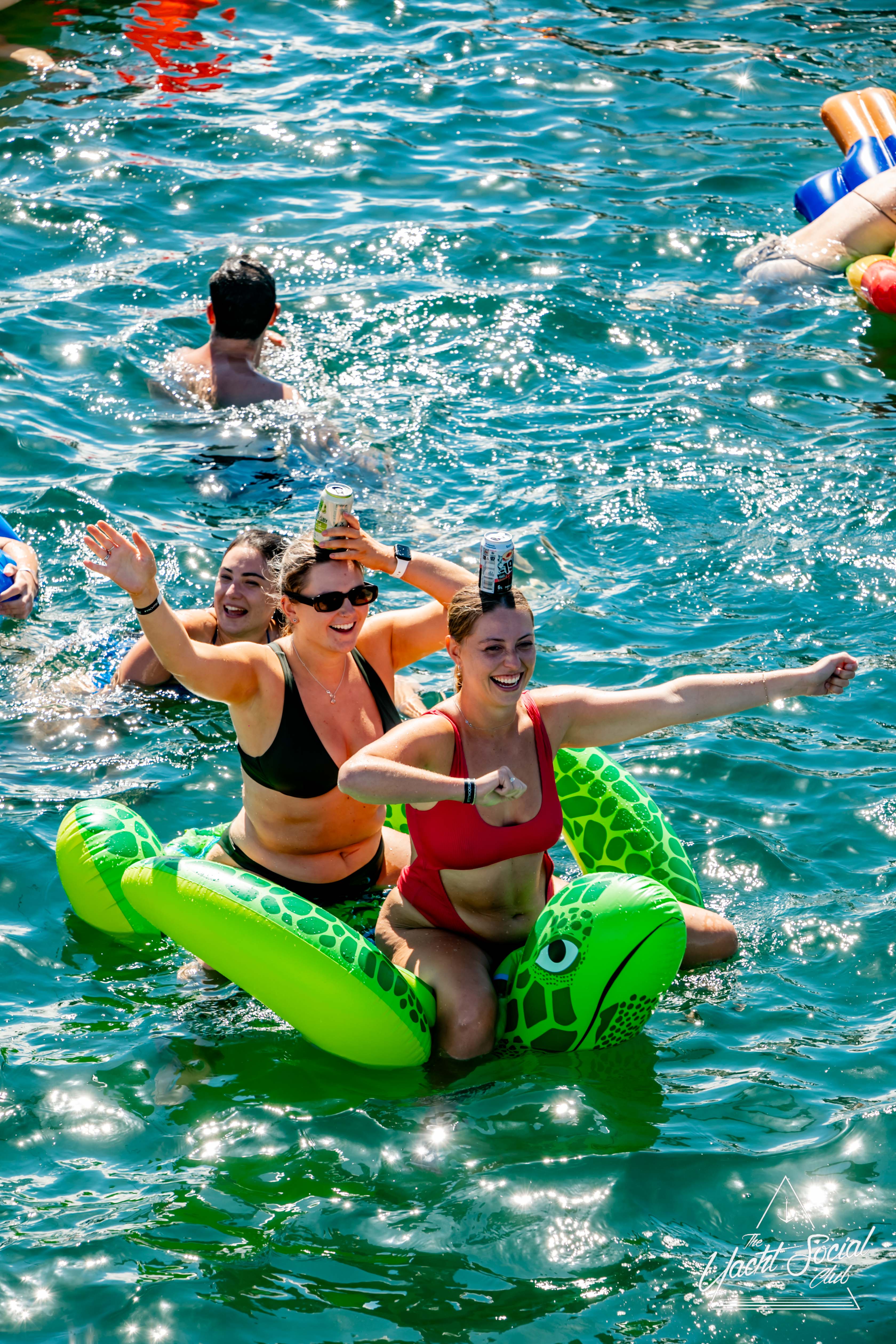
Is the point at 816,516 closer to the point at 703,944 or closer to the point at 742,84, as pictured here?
the point at 703,944

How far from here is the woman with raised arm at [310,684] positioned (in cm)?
509

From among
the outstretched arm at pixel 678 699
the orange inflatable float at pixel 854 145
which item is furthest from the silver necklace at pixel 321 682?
the orange inflatable float at pixel 854 145

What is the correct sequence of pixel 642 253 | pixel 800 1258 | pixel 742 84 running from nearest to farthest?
1. pixel 800 1258
2. pixel 642 253
3. pixel 742 84

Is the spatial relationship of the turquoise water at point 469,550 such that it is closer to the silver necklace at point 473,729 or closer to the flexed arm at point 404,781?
the flexed arm at point 404,781

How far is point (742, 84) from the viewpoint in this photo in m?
14.8

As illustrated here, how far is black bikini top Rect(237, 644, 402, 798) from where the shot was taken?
17.5 feet

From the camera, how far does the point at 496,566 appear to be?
493 cm

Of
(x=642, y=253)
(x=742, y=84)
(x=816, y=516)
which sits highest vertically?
(x=742, y=84)

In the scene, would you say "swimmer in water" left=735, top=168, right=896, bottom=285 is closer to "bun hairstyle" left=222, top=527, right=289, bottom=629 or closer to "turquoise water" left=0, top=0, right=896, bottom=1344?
"turquoise water" left=0, top=0, right=896, bottom=1344

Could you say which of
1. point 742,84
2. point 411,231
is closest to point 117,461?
point 411,231

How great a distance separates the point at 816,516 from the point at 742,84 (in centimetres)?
795

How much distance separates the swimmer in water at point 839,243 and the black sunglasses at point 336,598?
7.31 meters

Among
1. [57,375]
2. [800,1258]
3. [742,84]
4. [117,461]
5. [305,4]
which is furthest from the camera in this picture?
[305,4]

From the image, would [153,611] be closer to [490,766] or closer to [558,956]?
[490,766]
